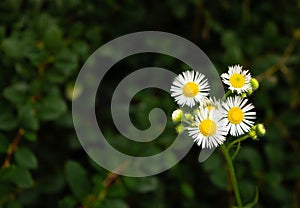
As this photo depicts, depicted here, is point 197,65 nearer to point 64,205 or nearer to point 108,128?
point 108,128

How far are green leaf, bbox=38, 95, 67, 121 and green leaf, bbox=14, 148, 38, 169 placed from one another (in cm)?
9

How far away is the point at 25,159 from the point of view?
1.08m

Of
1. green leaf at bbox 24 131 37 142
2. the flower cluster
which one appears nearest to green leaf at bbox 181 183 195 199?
green leaf at bbox 24 131 37 142

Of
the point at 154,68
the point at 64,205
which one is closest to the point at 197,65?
the point at 154,68

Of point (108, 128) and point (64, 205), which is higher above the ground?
point (108, 128)

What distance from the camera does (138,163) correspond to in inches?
45.3

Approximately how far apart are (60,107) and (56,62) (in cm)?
11

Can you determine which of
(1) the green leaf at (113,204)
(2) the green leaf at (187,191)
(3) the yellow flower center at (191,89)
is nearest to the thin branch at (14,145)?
(1) the green leaf at (113,204)

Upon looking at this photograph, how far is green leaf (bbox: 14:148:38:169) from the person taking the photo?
108 cm

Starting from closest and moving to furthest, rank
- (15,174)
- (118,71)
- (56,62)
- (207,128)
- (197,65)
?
(207,128), (15,174), (56,62), (197,65), (118,71)

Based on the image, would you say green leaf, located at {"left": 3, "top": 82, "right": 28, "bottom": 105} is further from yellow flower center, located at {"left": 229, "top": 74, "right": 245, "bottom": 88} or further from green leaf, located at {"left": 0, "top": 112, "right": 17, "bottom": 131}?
A: yellow flower center, located at {"left": 229, "top": 74, "right": 245, "bottom": 88}

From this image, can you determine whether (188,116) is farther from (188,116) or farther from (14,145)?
(14,145)

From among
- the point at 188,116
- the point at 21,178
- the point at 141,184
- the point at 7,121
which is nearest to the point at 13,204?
the point at 21,178

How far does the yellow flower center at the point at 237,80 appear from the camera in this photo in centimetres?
71
